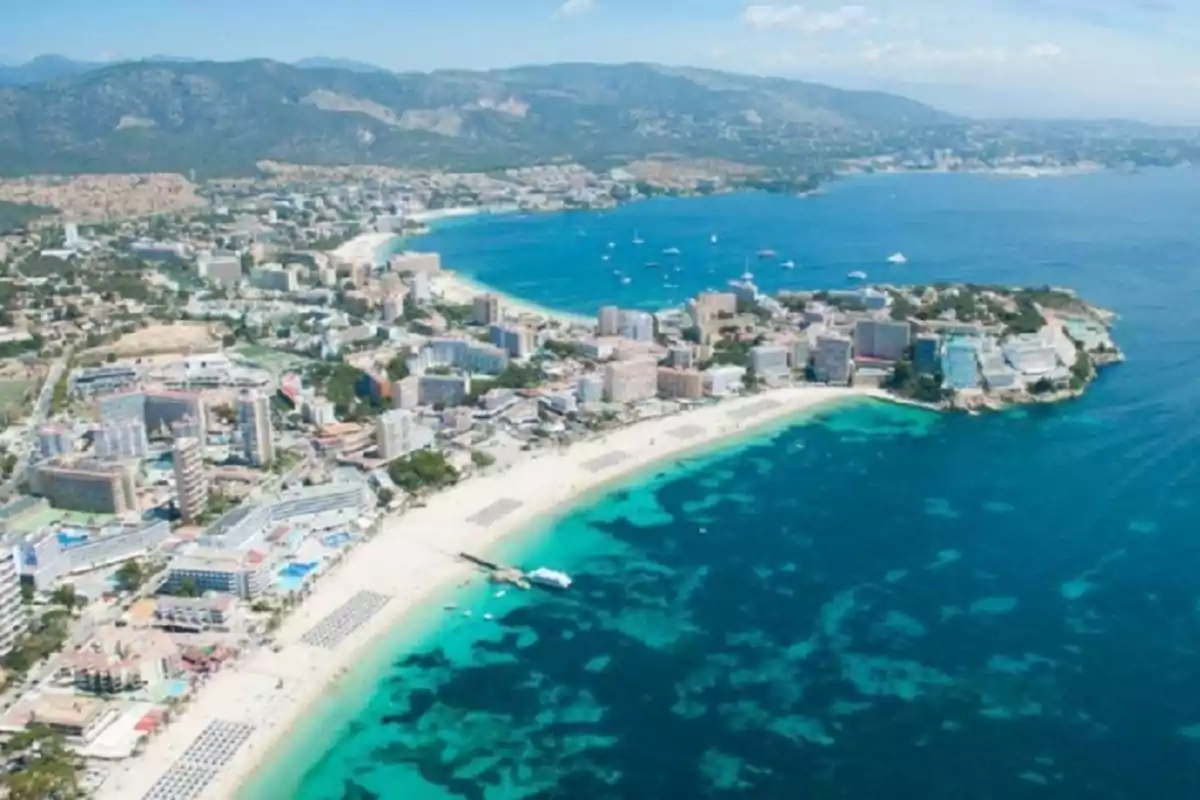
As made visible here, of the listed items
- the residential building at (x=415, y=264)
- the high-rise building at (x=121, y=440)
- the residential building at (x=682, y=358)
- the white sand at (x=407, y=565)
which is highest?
the residential building at (x=415, y=264)

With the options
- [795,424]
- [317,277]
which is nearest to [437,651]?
[795,424]

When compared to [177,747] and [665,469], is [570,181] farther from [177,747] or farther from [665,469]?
[177,747]

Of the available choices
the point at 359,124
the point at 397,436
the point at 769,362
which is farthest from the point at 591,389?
the point at 359,124

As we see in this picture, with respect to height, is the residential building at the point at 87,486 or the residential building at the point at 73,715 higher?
the residential building at the point at 87,486

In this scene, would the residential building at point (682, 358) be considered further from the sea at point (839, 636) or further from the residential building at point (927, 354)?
the residential building at point (927, 354)

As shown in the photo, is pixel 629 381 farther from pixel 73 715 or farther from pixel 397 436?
pixel 73 715

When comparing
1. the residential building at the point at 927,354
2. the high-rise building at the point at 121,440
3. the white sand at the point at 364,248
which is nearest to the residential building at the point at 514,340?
the high-rise building at the point at 121,440
